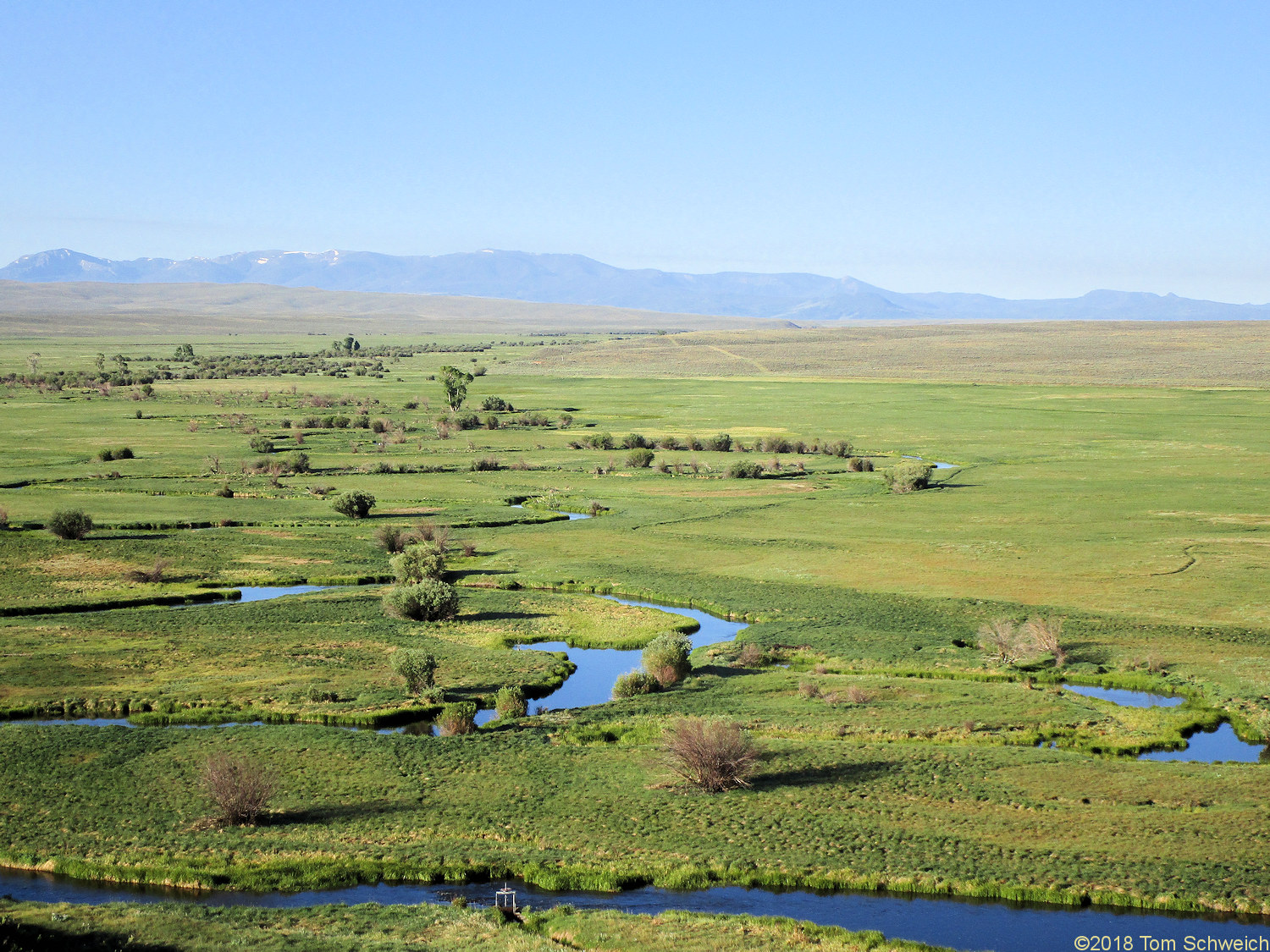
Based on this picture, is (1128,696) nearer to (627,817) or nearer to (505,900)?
(627,817)

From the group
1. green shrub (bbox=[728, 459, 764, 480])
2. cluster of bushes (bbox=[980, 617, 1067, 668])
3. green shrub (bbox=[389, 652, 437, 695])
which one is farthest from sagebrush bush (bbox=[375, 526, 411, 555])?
green shrub (bbox=[728, 459, 764, 480])

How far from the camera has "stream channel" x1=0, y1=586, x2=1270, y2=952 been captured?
60.8 ft

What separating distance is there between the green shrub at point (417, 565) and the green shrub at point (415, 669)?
11.6 meters

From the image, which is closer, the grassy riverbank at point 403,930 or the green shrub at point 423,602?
the grassy riverbank at point 403,930

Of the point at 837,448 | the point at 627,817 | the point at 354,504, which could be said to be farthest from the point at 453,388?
Answer: the point at 627,817

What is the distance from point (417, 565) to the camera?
140 ft

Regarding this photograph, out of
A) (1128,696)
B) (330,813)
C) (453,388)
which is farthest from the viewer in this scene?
(453,388)

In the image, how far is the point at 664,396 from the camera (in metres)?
132

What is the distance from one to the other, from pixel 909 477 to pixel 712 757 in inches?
1629

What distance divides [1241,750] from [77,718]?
2898cm

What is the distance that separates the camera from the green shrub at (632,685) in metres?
30.9

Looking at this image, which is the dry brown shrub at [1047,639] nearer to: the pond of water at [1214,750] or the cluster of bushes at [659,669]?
the pond of water at [1214,750]

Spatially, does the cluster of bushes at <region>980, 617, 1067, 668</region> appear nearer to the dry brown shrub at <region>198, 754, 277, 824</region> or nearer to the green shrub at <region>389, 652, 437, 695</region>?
the green shrub at <region>389, 652, 437, 695</region>

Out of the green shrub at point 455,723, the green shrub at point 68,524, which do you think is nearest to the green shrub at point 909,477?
the green shrub at point 455,723
